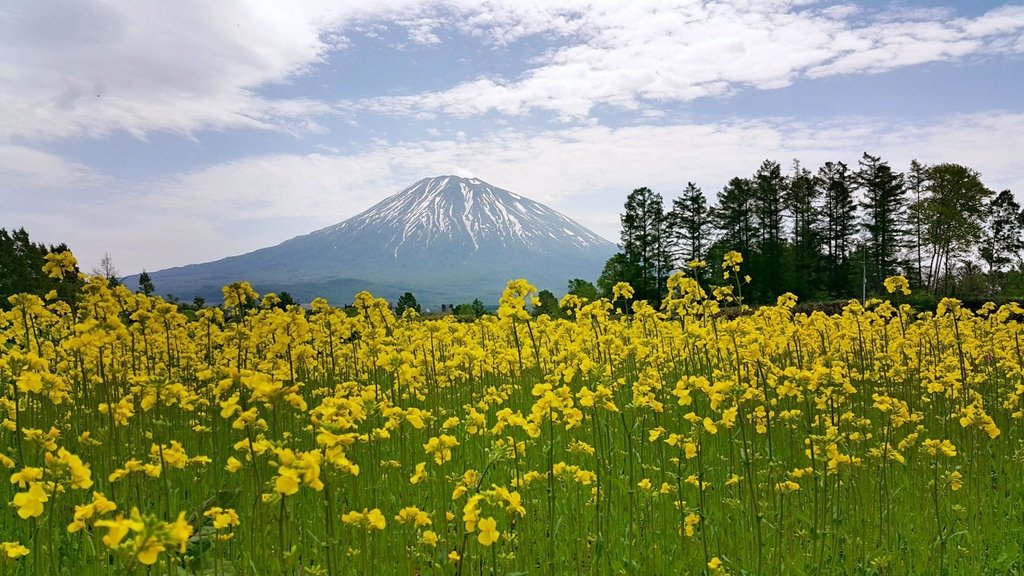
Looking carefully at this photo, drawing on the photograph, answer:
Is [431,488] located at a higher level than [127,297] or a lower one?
lower

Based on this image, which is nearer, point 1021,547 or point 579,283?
point 1021,547

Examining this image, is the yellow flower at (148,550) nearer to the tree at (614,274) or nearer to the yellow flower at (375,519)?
the yellow flower at (375,519)


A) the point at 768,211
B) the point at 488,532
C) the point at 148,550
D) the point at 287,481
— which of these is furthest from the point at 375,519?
the point at 768,211

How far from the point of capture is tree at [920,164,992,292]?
52.5m

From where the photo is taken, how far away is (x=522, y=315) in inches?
206

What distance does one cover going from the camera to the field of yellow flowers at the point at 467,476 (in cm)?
343

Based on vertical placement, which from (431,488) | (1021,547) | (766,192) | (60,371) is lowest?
(1021,547)

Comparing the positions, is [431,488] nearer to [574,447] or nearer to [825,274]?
[574,447]

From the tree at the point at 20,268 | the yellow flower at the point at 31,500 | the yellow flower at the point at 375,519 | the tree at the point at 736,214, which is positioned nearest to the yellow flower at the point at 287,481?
the yellow flower at the point at 375,519

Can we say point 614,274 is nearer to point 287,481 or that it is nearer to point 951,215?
point 951,215

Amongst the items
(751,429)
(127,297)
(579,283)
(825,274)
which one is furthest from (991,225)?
(127,297)

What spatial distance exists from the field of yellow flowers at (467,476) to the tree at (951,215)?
5404 centimetres

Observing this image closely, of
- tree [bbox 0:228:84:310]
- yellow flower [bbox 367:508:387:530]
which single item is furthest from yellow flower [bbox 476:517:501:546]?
tree [bbox 0:228:84:310]

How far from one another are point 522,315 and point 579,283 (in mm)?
39402
